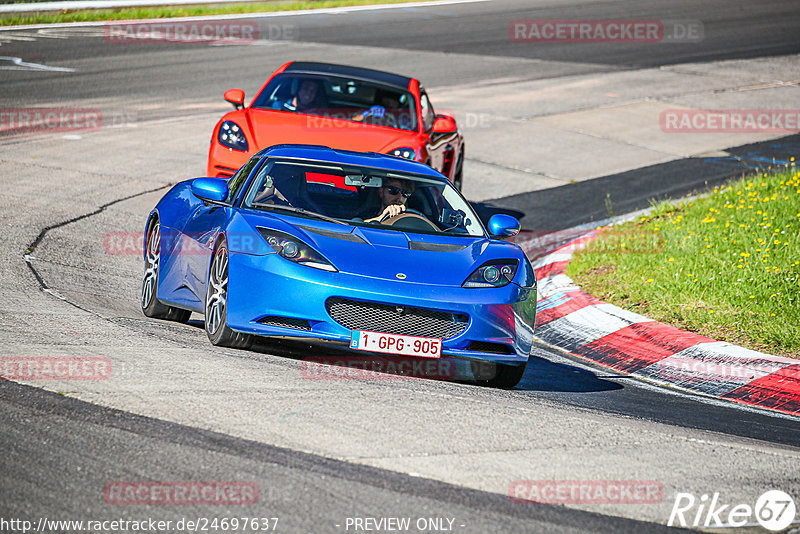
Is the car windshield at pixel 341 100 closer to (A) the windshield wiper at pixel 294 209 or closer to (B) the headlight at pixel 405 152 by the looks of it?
(B) the headlight at pixel 405 152

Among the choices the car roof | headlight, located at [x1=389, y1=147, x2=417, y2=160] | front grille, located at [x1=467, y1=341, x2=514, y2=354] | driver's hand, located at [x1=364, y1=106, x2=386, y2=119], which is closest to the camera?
front grille, located at [x1=467, y1=341, x2=514, y2=354]

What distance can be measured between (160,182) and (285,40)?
14.5m

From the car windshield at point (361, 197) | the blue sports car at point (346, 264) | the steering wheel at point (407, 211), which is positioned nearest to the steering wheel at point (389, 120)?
the blue sports car at point (346, 264)

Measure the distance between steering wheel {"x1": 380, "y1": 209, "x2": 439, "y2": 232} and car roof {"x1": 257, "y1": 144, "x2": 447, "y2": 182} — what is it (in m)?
0.44

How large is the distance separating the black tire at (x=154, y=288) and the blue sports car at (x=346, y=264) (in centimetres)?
2

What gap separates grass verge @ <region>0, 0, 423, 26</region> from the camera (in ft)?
91.6

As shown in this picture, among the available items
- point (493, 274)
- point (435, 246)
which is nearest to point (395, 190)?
point (435, 246)

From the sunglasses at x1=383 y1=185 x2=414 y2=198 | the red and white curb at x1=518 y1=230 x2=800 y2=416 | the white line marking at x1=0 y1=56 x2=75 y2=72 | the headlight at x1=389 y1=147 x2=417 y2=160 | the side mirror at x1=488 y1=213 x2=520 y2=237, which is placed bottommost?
the red and white curb at x1=518 y1=230 x2=800 y2=416

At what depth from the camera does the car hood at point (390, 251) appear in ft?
22.4

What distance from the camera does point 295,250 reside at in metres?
6.87

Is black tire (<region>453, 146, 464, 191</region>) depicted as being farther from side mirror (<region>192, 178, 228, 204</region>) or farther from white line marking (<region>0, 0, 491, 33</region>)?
white line marking (<region>0, 0, 491, 33</region>)


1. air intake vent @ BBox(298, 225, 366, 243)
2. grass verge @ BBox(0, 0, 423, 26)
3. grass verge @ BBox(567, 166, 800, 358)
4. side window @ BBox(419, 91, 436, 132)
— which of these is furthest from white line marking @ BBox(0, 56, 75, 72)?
air intake vent @ BBox(298, 225, 366, 243)

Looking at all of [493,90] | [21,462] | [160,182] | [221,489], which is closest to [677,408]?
[221,489]

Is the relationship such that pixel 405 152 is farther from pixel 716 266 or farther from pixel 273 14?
pixel 273 14
